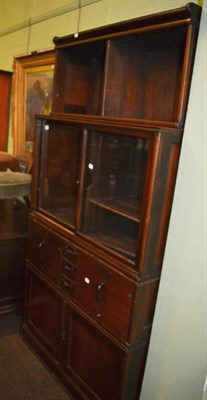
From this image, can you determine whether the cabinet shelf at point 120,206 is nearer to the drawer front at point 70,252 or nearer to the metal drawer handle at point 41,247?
the drawer front at point 70,252

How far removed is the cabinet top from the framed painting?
1006 millimetres

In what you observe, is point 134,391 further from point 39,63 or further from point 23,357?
point 39,63

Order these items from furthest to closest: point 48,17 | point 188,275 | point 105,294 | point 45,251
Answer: point 48,17, point 45,251, point 105,294, point 188,275

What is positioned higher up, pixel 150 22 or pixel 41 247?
pixel 150 22

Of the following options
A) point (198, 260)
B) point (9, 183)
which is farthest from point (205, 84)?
point (9, 183)

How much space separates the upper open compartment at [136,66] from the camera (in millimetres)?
1433

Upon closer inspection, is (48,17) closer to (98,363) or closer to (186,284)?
(186,284)

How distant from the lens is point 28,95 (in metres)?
3.04

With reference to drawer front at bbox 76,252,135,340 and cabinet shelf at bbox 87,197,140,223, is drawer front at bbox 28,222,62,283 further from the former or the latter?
cabinet shelf at bbox 87,197,140,223

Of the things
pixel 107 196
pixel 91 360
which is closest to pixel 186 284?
pixel 107 196

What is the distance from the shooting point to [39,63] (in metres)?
2.81

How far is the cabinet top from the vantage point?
130 cm

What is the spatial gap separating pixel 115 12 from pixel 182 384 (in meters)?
2.16

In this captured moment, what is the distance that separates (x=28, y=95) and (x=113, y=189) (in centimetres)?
170
